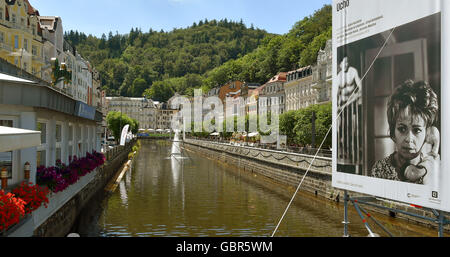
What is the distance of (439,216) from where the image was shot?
20.2 feet

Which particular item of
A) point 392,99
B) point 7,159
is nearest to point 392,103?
point 392,99

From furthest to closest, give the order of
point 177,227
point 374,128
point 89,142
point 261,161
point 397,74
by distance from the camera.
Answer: point 261,161 → point 89,142 → point 177,227 → point 374,128 → point 397,74

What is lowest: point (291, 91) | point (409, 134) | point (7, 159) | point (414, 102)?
point (7, 159)

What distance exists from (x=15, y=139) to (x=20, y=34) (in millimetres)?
48340

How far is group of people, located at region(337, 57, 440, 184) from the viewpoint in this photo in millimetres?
5996

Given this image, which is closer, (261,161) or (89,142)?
(89,142)

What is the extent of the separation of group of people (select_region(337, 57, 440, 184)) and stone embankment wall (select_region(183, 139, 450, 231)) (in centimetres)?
348

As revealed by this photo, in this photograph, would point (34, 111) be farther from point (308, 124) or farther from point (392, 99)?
point (308, 124)

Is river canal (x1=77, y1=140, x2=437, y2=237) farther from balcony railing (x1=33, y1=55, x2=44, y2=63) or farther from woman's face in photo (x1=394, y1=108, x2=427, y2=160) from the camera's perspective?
balcony railing (x1=33, y1=55, x2=44, y2=63)

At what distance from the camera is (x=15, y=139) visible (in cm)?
779

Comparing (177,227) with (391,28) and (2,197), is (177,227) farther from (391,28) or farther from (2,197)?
(391,28)
